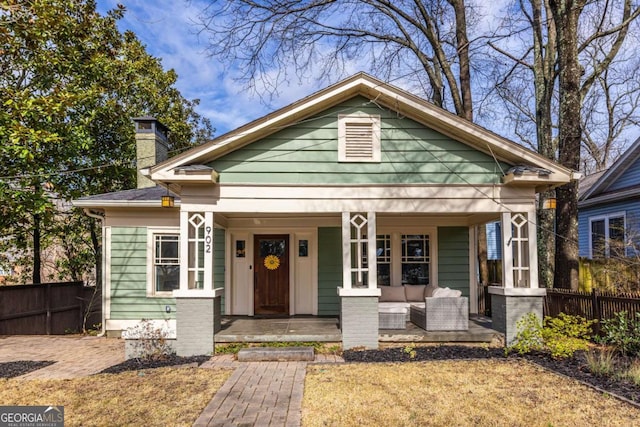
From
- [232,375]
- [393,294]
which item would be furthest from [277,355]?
[393,294]

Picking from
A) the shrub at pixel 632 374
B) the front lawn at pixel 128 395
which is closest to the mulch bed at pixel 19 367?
the front lawn at pixel 128 395

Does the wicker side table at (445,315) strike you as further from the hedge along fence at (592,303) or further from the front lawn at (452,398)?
the hedge along fence at (592,303)

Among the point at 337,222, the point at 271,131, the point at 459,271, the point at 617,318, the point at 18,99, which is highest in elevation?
the point at 18,99

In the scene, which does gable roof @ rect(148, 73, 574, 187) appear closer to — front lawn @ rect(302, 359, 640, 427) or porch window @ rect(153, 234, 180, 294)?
porch window @ rect(153, 234, 180, 294)

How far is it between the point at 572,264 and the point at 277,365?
693 cm

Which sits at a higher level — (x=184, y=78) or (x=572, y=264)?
(x=184, y=78)

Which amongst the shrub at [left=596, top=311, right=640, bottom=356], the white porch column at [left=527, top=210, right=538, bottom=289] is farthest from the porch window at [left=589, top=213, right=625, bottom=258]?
the white porch column at [left=527, top=210, right=538, bottom=289]

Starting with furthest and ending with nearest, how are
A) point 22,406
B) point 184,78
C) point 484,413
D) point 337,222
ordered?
point 184,78 < point 337,222 < point 22,406 < point 484,413

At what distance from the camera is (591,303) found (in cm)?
773

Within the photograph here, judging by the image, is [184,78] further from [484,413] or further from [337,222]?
[484,413]

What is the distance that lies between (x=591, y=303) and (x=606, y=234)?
846cm

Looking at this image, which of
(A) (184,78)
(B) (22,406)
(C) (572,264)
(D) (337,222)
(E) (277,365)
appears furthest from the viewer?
(A) (184,78)

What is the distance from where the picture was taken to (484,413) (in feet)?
14.3

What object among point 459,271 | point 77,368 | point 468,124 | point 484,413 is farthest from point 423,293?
point 77,368
